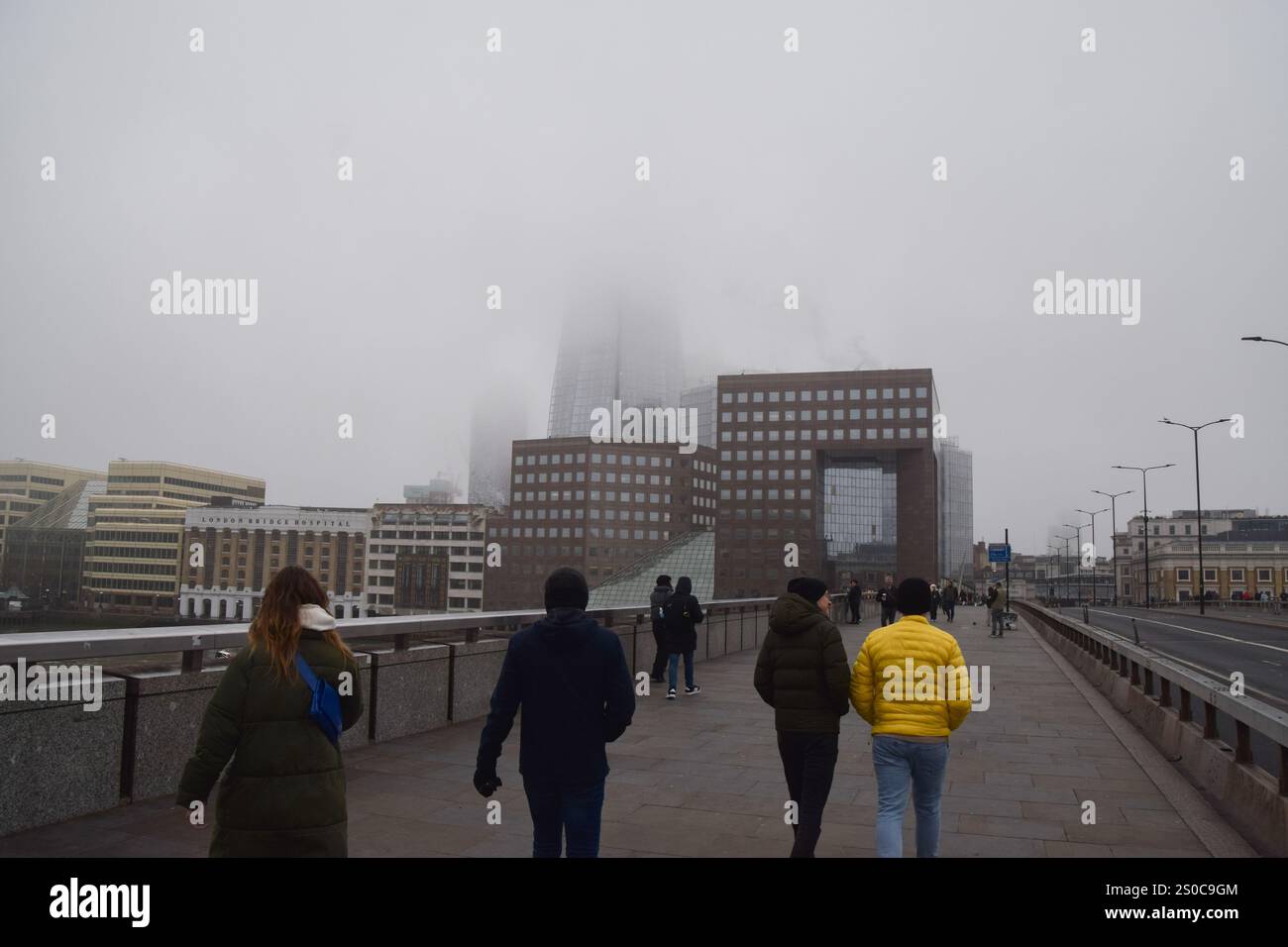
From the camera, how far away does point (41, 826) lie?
593 cm

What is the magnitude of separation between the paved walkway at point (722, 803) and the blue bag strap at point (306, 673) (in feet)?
8.23

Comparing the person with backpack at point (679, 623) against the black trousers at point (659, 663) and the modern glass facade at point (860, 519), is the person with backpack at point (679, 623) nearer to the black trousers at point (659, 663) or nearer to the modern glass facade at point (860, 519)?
the black trousers at point (659, 663)

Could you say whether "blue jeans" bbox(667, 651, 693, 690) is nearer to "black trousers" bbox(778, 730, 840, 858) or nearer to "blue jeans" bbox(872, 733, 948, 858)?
"black trousers" bbox(778, 730, 840, 858)

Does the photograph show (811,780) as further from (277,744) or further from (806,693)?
(277,744)

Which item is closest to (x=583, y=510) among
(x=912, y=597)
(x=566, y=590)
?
(x=912, y=597)

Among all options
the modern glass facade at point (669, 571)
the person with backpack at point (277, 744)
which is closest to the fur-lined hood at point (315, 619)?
the person with backpack at point (277, 744)

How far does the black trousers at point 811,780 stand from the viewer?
5.64m

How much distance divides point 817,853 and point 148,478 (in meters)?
104

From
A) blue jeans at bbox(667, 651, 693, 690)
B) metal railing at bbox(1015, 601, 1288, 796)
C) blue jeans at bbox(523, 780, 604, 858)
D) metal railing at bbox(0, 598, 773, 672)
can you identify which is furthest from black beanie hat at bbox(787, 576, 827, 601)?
blue jeans at bbox(667, 651, 693, 690)
